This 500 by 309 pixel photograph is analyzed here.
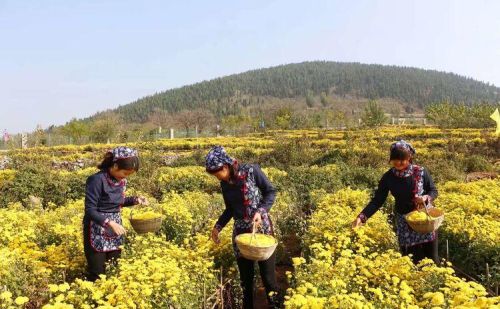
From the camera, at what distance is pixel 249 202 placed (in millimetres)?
3287

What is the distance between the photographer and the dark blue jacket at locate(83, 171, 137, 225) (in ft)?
10.8

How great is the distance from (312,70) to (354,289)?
14475cm

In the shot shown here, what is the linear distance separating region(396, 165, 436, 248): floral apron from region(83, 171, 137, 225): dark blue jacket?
2.29m

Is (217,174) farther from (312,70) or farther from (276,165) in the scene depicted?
(312,70)

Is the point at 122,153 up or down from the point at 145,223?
up

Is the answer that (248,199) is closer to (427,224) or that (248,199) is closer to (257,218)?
(257,218)

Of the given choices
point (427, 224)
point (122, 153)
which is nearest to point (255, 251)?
point (122, 153)

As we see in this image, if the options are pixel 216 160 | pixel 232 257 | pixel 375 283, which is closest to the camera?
pixel 216 160

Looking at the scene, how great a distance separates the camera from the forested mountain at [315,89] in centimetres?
10831

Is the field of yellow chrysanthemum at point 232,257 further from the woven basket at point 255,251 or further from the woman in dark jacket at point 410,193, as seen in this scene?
the woven basket at point 255,251

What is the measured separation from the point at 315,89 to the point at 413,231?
4843 inches

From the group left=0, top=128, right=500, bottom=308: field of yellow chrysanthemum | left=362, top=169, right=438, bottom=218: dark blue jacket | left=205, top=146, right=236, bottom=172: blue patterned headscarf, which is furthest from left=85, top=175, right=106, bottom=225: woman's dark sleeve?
left=362, top=169, right=438, bottom=218: dark blue jacket

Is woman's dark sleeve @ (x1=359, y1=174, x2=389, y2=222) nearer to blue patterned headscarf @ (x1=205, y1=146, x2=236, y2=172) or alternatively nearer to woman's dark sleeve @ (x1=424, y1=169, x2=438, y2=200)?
woman's dark sleeve @ (x1=424, y1=169, x2=438, y2=200)

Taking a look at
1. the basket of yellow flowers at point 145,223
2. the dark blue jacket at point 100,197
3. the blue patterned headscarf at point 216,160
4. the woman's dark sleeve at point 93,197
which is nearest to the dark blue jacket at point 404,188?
the blue patterned headscarf at point 216,160
